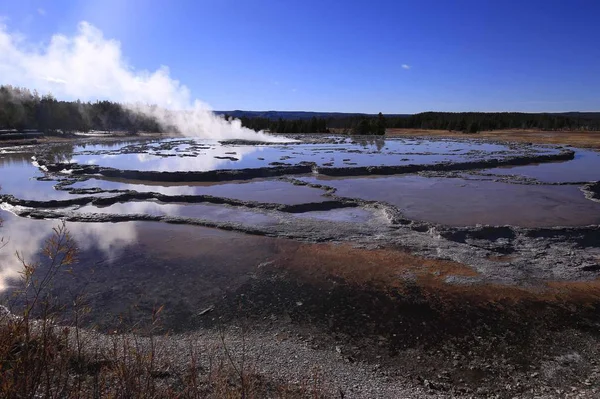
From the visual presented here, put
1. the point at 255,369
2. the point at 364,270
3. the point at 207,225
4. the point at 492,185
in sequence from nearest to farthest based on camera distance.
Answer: the point at 255,369 < the point at 364,270 < the point at 207,225 < the point at 492,185

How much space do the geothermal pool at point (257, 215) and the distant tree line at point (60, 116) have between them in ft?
80.2

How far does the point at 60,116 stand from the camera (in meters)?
41.8

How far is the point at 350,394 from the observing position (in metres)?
3.64

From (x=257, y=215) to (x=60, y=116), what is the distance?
40.8m

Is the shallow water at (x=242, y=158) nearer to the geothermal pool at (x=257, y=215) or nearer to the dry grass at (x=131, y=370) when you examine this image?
the geothermal pool at (x=257, y=215)

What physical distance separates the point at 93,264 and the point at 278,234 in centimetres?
351

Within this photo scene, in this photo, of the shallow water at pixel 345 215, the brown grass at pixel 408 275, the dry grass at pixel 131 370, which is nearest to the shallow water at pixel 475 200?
the shallow water at pixel 345 215

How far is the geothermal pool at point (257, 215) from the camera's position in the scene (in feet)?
21.8

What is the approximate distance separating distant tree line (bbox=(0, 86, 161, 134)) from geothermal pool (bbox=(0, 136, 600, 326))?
24447 millimetres

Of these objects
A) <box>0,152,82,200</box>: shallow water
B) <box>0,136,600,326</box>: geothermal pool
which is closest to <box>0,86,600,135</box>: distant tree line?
<box>0,152,82,200</box>: shallow water

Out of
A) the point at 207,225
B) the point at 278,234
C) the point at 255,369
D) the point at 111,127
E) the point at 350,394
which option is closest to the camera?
the point at 350,394

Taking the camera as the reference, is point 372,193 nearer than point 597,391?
No

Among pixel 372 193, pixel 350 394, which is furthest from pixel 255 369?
pixel 372 193

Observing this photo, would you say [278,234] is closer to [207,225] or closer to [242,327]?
[207,225]
